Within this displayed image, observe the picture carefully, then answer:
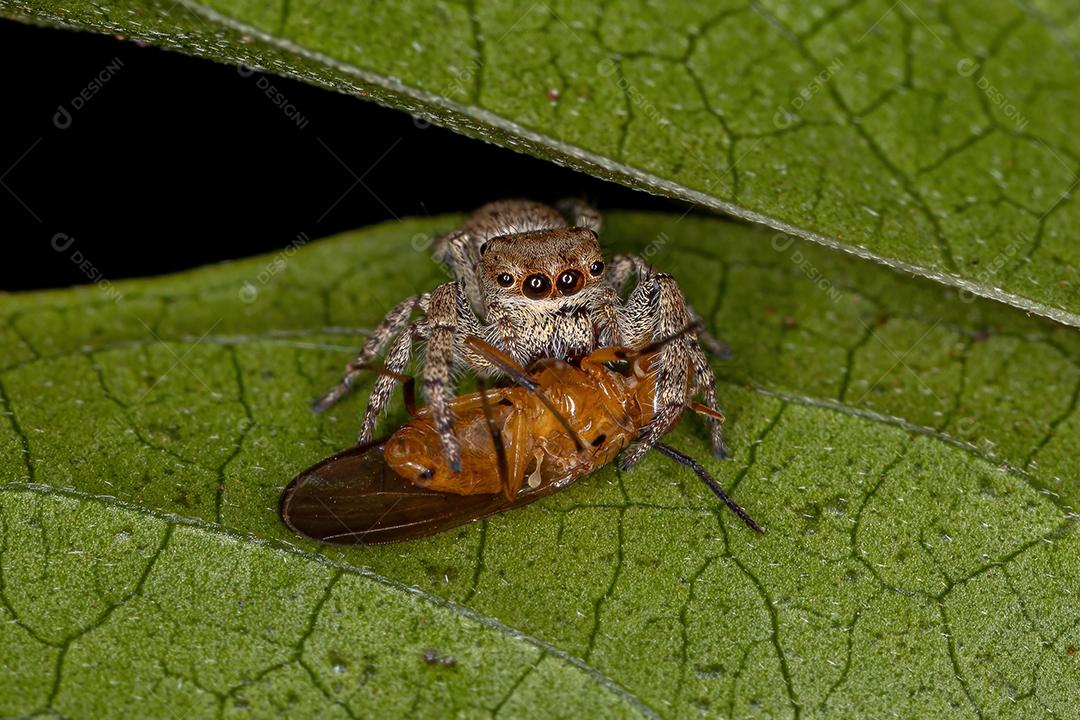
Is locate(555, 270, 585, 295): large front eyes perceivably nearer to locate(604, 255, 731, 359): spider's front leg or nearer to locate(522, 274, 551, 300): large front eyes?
locate(522, 274, 551, 300): large front eyes

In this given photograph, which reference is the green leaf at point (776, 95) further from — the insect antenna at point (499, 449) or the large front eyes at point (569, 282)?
the insect antenna at point (499, 449)

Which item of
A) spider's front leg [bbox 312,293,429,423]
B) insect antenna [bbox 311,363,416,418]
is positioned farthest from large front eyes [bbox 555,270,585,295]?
insect antenna [bbox 311,363,416,418]

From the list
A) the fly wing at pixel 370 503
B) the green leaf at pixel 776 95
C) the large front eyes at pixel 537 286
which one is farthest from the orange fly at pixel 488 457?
the green leaf at pixel 776 95

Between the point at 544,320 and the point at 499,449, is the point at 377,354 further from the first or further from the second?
the point at 499,449

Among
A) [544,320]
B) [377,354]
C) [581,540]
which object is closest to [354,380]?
[377,354]

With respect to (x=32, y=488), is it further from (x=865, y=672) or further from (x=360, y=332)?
(x=865, y=672)
